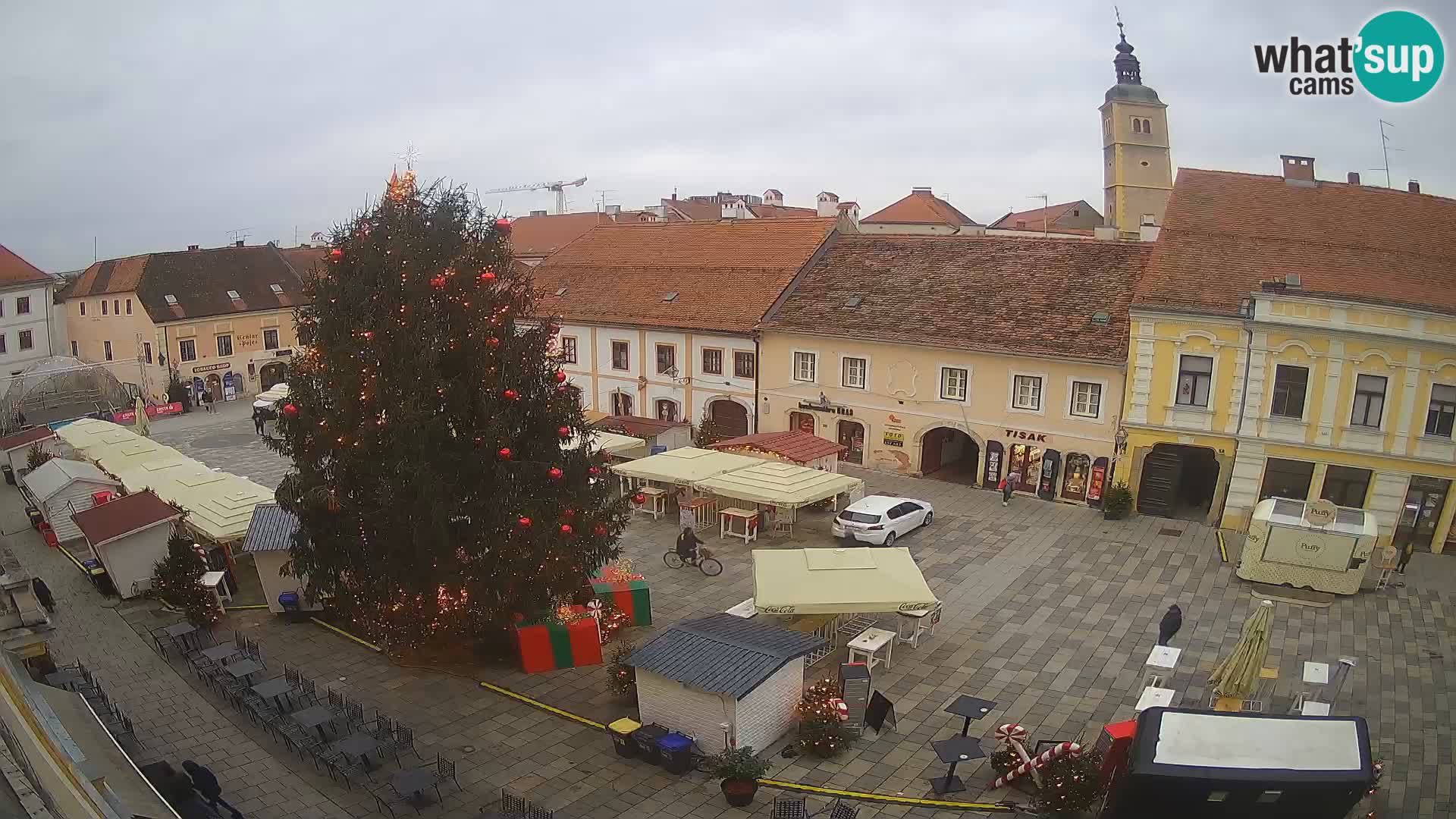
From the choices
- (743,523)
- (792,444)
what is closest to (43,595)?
(743,523)

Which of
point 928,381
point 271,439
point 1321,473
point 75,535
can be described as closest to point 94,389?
point 75,535

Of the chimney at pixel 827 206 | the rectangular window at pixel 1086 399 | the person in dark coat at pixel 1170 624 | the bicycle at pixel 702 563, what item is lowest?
the bicycle at pixel 702 563

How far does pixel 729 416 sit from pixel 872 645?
1963cm

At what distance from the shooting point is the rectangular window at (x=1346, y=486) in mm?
24141

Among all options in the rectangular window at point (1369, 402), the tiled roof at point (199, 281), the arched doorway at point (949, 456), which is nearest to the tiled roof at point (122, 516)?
the arched doorway at point (949, 456)

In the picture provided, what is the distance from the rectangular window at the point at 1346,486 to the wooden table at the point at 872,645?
14242 mm

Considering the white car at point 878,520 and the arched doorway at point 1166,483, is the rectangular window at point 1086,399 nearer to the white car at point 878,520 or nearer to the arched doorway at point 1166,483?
the arched doorway at point 1166,483

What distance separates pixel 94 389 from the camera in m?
44.1

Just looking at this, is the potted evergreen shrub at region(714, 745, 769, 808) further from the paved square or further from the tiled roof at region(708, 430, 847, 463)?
the tiled roof at region(708, 430, 847, 463)

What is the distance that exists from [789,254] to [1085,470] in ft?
45.3

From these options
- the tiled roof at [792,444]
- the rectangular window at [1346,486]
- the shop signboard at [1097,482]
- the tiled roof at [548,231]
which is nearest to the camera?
the rectangular window at [1346,486]

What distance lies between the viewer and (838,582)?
17.2m

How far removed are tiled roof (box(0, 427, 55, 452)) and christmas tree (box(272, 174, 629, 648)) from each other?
23.1m

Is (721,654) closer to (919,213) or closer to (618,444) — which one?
(618,444)
